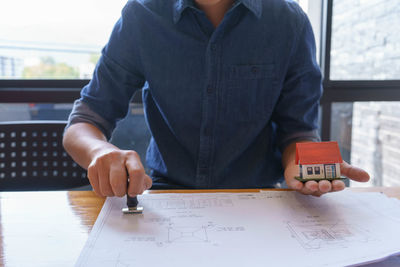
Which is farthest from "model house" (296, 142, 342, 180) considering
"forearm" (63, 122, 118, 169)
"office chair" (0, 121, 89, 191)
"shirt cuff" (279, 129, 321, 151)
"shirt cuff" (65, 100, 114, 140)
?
"office chair" (0, 121, 89, 191)

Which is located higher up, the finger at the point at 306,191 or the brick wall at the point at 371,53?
the brick wall at the point at 371,53

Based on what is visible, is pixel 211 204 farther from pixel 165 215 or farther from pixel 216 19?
pixel 216 19

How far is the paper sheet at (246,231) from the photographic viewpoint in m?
0.38

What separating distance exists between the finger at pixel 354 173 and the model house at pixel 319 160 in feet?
0.19

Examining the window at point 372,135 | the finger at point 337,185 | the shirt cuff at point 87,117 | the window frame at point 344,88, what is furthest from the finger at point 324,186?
the window at point 372,135

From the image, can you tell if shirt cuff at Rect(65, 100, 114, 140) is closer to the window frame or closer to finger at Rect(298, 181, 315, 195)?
finger at Rect(298, 181, 315, 195)

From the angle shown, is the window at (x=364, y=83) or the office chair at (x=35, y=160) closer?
the office chair at (x=35, y=160)

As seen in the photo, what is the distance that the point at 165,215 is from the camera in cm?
50

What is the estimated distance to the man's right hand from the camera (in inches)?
19.1

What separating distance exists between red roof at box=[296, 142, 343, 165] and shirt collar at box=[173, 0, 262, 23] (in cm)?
41

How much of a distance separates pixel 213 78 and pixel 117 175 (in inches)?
15.3


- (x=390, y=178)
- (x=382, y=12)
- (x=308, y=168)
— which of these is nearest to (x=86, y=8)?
(x=308, y=168)

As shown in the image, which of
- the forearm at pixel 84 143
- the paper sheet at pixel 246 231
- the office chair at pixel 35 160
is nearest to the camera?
the paper sheet at pixel 246 231

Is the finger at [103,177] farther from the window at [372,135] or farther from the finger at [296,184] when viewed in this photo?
the window at [372,135]
